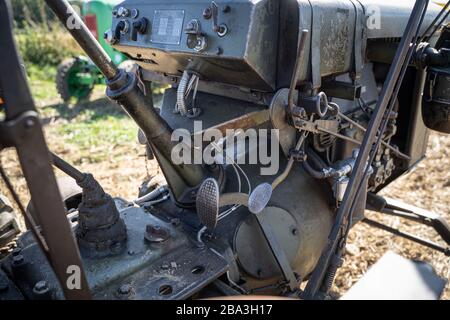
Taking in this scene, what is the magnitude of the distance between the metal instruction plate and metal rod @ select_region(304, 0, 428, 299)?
0.92 metres

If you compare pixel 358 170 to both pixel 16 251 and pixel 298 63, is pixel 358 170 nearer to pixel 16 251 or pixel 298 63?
pixel 298 63

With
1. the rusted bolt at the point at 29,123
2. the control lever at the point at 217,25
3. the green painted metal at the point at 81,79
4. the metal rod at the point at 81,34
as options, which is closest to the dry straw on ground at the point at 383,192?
the green painted metal at the point at 81,79

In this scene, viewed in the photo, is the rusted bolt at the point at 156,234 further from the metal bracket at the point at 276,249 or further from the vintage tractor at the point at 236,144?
the metal bracket at the point at 276,249

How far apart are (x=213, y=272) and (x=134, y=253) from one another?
33cm

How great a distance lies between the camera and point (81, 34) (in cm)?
154

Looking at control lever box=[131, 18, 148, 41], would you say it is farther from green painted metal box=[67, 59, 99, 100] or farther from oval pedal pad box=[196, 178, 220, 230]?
green painted metal box=[67, 59, 99, 100]

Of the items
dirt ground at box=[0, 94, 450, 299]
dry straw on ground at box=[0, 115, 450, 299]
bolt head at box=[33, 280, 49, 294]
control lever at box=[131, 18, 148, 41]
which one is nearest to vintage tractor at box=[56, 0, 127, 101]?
dirt ground at box=[0, 94, 450, 299]

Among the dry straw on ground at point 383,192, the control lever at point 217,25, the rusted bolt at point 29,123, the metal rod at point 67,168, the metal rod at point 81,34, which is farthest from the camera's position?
the dry straw on ground at point 383,192

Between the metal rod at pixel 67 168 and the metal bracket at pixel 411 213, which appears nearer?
the metal rod at pixel 67 168

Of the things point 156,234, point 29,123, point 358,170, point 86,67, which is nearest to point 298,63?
point 358,170

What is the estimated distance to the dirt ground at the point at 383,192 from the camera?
335cm

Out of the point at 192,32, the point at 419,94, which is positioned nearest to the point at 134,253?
the point at 192,32
